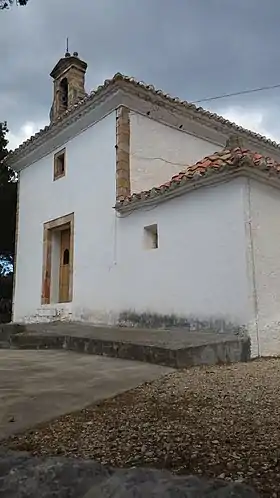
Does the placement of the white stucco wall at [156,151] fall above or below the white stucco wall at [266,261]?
above

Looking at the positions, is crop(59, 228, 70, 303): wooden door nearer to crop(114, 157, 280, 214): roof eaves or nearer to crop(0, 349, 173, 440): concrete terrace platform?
crop(114, 157, 280, 214): roof eaves

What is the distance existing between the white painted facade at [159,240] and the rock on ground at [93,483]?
465cm

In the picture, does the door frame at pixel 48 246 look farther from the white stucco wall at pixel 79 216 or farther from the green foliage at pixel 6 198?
the green foliage at pixel 6 198

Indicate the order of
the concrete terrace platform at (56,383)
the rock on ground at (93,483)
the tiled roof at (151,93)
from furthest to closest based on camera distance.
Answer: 1. the tiled roof at (151,93)
2. the concrete terrace platform at (56,383)
3. the rock on ground at (93,483)

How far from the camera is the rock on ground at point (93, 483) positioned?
161cm

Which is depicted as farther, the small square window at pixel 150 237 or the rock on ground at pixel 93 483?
the small square window at pixel 150 237

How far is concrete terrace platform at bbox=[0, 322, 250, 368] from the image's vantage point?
5.29 meters

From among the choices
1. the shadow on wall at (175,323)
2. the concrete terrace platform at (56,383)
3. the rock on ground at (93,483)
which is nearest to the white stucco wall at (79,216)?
the shadow on wall at (175,323)

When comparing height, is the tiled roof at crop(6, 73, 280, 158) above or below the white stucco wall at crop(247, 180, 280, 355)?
above

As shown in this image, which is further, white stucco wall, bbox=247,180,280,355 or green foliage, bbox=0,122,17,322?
green foliage, bbox=0,122,17,322

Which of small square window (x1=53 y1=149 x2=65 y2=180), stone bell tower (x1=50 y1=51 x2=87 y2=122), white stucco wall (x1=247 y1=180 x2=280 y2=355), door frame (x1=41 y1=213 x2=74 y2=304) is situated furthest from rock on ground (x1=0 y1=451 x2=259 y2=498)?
stone bell tower (x1=50 y1=51 x2=87 y2=122)

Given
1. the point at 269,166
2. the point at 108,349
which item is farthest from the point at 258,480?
the point at 269,166

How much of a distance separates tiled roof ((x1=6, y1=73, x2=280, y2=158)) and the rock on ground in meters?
8.12

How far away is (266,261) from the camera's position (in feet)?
21.4
